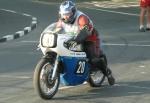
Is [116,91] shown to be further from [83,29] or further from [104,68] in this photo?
[83,29]

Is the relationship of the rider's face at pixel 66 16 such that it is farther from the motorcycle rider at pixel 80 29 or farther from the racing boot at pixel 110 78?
the racing boot at pixel 110 78

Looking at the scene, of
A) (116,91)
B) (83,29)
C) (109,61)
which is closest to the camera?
(83,29)

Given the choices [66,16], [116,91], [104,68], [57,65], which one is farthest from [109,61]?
[57,65]

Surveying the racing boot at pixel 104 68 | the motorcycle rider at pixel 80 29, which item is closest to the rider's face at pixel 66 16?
the motorcycle rider at pixel 80 29

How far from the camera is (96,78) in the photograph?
9.80m

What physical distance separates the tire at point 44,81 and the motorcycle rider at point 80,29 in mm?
486

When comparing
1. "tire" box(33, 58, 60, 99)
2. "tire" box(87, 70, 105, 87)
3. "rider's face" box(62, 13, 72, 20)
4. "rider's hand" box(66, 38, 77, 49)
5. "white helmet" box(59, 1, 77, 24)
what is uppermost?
"white helmet" box(59, 1, 77, 24)

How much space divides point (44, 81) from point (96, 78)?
131cm

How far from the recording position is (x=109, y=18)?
22.5m

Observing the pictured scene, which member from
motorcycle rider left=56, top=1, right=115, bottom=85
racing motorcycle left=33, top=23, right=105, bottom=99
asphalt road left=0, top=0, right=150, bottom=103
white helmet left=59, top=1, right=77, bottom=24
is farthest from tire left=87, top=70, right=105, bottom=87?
white helmet left=59, top=1, right=77, bottom=24

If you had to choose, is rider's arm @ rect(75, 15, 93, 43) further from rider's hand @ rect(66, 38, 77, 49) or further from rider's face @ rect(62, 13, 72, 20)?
rider's face @ rect(62, 13, 72, 20)

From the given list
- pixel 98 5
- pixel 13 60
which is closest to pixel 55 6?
pixel 98 5

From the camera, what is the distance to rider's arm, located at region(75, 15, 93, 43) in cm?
889

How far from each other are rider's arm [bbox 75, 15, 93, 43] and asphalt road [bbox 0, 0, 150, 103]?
0.89m
